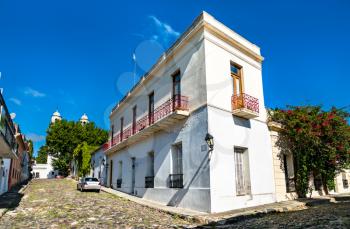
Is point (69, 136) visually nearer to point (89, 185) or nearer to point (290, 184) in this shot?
point (89, 185)

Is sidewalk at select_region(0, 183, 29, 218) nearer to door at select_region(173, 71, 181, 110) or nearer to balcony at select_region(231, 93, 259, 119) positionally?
door at select_region(173, 71, 181, 110)

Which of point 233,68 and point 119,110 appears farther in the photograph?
point 119,110

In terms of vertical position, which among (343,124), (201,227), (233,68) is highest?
(233,68)

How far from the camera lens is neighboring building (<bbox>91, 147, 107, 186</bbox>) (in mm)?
25866

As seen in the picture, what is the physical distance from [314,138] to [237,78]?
16.3 ft

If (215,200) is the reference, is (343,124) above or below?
above

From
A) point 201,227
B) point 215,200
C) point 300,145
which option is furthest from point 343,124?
point 201,227

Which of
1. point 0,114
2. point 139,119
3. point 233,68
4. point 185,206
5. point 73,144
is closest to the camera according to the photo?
point 0,114

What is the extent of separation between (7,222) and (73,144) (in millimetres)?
38507

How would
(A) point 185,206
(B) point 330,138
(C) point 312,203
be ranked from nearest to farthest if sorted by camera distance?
(A) point 185,206 → (C) point 312,203 → (B) point 330,138

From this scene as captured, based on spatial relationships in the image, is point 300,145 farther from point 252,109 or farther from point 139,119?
point 139,119

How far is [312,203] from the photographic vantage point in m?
12.2

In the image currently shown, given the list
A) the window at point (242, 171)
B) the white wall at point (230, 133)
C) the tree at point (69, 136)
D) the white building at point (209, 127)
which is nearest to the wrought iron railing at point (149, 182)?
the white building at point (209, 127)

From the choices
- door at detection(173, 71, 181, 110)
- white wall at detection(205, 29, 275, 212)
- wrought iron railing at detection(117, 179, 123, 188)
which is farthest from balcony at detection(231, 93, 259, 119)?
wrought iron railing at detection(117, 179, 123, 188)
